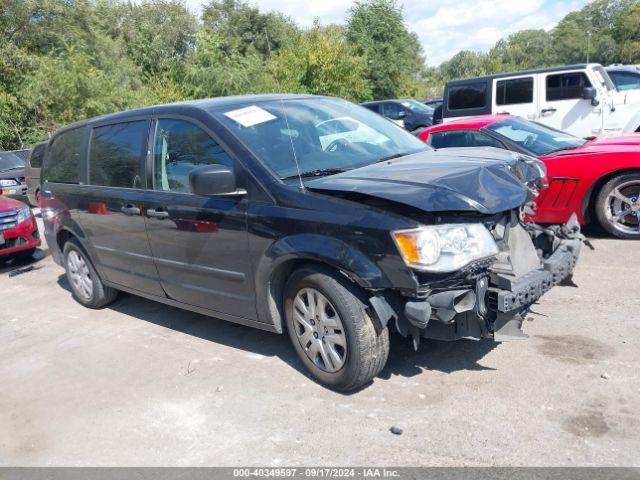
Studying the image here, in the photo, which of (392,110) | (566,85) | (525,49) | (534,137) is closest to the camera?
(534,137)

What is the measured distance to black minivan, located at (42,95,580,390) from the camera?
3334 millimetres

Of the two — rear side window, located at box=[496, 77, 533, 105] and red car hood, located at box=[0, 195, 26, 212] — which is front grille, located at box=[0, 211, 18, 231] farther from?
rear side window, located at box=[496, 77, 533, 105]

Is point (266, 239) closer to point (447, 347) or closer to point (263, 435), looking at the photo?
point (263, 435)

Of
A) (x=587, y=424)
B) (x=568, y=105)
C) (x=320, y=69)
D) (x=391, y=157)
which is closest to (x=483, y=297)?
(x=587, y=424)

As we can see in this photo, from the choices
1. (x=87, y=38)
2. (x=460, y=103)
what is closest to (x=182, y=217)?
(x=460, y=103)

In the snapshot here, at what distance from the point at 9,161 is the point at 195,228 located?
14490 mm

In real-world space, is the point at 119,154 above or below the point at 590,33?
below

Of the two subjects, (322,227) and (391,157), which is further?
(391,157)

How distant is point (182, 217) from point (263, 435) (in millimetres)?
1761

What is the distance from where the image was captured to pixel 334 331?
3.70m

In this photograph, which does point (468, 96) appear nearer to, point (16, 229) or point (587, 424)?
point (16, 229)

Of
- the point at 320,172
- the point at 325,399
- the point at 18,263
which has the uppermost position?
the point at 320,172

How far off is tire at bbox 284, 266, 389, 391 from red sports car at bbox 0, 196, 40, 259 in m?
5.75

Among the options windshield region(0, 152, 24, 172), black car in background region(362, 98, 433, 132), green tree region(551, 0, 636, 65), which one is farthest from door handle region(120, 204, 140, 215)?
green tree region(551, 0, 636, 65)
